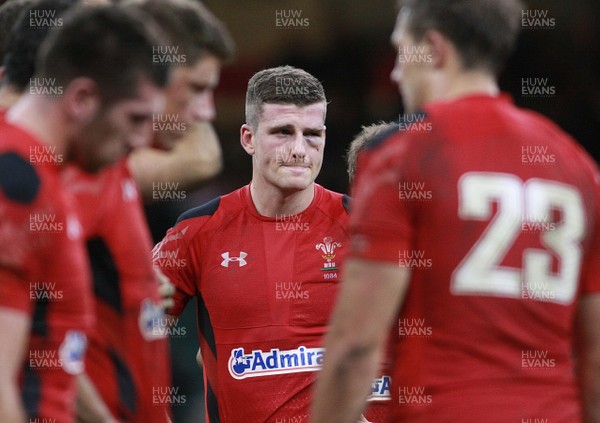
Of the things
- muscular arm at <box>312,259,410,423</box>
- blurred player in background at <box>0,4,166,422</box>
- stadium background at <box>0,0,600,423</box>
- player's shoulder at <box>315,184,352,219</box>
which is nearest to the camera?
blurred player in background at <box>0,4,166,422</box>

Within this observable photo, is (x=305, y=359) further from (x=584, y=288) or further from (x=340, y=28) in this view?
(x=340, y=28)

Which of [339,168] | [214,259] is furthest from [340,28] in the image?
[214,259]

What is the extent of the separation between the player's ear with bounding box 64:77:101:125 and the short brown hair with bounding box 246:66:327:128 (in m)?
2.56

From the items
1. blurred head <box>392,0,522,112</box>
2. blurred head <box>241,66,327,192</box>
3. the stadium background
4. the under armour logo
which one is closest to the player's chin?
blurred head <box>241,66,327,192</box>

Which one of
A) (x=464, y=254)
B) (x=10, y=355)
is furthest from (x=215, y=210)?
(x=10, y=355)

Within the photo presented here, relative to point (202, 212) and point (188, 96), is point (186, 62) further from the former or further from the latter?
point (202, 212)

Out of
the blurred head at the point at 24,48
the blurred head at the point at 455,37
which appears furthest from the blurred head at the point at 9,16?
the blurred head at the point at 455,37

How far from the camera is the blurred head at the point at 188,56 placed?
11.7 feet

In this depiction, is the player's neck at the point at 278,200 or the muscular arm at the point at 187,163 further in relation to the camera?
the player's neck at the point at 278,200

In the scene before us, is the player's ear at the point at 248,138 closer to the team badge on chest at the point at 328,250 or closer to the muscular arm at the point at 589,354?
the team badge on chest at the point at 328,250

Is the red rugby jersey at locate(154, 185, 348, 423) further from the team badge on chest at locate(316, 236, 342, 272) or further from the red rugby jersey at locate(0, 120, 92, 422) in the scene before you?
the red rugby jersey at locate(0, 120, 92, 422)

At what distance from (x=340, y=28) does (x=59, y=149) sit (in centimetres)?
1152

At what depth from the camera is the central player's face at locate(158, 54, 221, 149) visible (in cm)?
355

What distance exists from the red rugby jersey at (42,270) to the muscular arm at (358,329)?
30.0 inches
